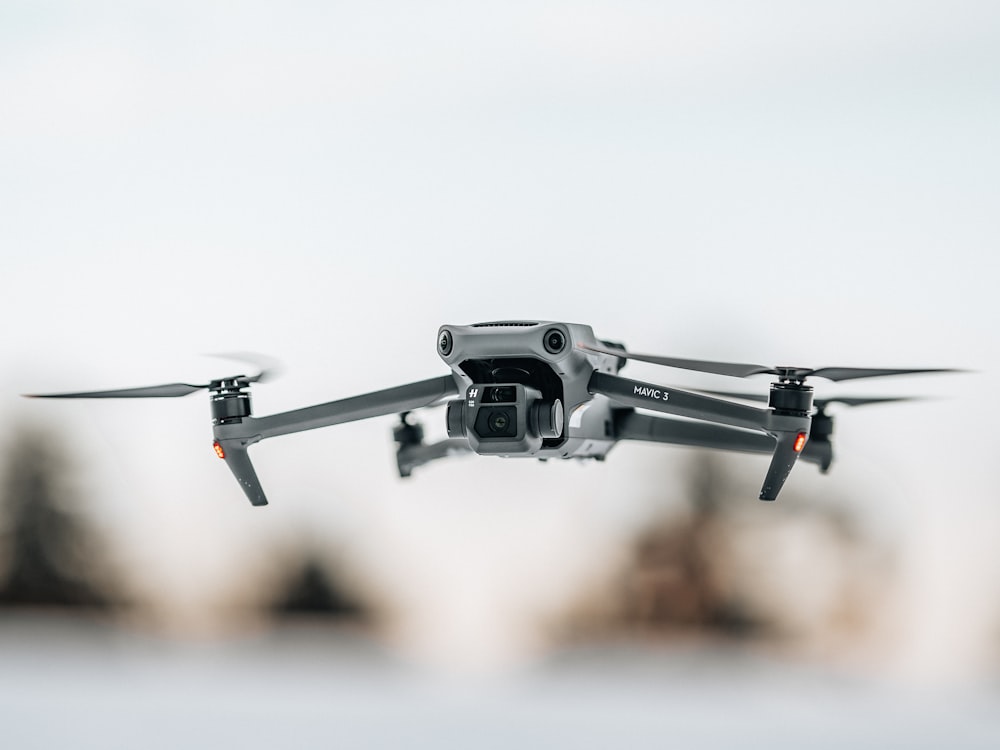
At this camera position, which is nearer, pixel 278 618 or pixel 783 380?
pixel 783 380

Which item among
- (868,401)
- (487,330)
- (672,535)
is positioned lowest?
(672,535)

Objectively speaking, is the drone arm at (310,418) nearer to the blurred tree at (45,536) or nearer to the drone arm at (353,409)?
the drone arm at (353,409)

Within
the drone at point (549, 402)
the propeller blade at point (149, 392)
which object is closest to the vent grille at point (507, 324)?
the drone at point (549, 402)

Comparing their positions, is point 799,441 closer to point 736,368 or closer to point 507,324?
point 736,368

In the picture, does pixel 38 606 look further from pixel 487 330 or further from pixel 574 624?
pixel 487 330

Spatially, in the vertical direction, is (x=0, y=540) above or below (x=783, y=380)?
below

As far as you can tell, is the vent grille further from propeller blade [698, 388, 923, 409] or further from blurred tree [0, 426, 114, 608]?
blurred tree [0, 426, 114, 608]

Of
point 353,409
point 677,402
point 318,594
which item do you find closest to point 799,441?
point 677,402

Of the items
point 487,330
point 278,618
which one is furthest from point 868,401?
point 278,618
